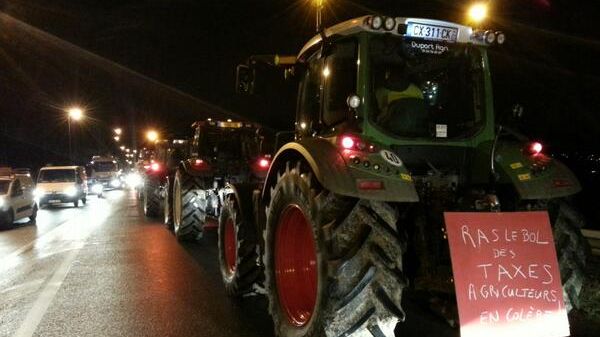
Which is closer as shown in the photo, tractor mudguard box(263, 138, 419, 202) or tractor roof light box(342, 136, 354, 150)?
tractor mudguard box(263, 138, 419, 202)

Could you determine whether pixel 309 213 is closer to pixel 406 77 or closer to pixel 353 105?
pixel 353 105

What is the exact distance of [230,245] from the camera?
745cm

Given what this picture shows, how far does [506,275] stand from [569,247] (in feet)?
3.52

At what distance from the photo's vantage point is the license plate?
4.86 meters

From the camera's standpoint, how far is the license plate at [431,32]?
15.9 ft

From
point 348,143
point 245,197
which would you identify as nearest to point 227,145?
point 245,197

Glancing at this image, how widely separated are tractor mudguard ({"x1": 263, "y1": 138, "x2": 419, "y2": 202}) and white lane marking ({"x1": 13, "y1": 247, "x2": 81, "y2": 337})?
3539 millimetres

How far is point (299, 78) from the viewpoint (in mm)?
6066

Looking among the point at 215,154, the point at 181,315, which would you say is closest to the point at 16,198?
the point at 215,154

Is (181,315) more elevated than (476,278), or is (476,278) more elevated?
(476,278)

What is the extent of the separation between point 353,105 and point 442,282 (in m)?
1.56

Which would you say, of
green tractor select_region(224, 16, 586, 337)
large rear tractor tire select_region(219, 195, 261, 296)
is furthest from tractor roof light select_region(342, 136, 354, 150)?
large rear tractor tire select_region(219, 195, 261, 296)

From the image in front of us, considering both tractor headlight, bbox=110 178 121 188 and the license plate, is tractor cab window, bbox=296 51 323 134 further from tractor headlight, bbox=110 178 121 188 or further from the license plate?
tractor headlight, bbox=110 178 121 188

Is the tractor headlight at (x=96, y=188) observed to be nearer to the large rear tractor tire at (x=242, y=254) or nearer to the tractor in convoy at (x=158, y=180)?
the tractor in convoy at (x=158, y=180)
